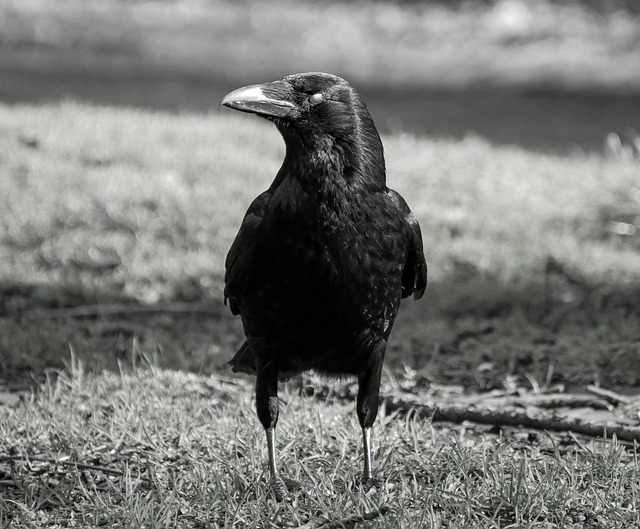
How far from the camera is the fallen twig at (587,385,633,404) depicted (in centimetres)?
418

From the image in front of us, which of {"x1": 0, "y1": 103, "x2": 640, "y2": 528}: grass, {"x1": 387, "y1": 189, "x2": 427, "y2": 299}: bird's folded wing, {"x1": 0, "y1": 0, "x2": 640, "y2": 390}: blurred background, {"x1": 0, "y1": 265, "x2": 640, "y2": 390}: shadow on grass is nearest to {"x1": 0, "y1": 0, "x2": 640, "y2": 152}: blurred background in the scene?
{"x1": 0, "y1": 0, "x2": 640, "y2": 390}: blurred background

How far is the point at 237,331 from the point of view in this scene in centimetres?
555

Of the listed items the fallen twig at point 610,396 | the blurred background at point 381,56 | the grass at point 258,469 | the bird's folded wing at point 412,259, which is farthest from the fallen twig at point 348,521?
the blurred background at point 381,56

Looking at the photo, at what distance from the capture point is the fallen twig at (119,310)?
559 cm

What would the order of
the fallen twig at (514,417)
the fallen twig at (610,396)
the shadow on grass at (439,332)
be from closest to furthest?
the fallen twig at (514,417), the fallen twig at (610,396), the shadow on grass at (439,332)

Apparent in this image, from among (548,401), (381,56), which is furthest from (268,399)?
(381,56)

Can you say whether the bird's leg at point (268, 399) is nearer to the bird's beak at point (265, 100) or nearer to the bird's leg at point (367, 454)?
the bird's leg at point (367, 454)

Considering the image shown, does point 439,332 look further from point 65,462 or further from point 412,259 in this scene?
point 65,462

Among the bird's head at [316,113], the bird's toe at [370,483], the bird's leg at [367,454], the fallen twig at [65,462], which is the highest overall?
the bird's head at [316,113]

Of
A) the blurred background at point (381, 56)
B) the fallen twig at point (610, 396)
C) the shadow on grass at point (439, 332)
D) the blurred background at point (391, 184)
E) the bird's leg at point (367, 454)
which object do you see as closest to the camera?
the bird's leg at point (367, 454)

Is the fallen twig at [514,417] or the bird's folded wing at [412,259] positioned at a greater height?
the bird's folded wing at [412,259]

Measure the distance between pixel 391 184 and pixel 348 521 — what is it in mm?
4769

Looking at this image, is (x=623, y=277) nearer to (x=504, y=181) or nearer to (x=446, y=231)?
(x=446, y=231)

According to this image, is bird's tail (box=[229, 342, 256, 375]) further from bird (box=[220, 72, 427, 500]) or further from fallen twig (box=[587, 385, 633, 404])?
fallen twig (box=[587, 385, 633, 404])
